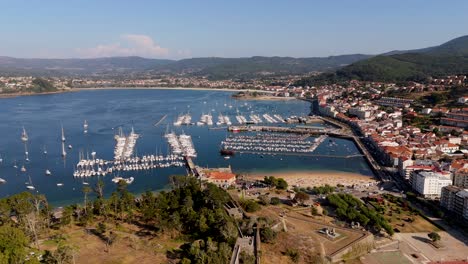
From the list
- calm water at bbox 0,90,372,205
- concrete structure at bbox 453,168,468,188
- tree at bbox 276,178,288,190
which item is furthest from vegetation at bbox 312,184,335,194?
concrete structure at bbox 453,168,468,188

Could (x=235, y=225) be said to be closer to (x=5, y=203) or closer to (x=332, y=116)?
(x=5, y=203)

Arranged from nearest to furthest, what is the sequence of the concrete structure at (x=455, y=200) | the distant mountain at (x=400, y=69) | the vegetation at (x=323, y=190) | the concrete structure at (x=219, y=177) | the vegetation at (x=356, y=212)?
the vegetation at (x=356, y=212), the concrete structure at (x=455, y=200), the vegetation at (x=323, y=190), the concrete structure at (x=219, y=177), the distant mountain at (x=400, y=69)

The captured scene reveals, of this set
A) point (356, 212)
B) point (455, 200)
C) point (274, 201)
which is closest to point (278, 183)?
point (274, 201)

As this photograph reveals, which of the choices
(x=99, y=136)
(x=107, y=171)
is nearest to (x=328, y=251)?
(x=107, y=171)

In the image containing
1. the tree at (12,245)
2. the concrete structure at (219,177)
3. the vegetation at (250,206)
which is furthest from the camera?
the concrete structure at (219,177)

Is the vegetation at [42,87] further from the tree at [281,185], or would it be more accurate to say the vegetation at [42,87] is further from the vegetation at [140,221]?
the tree at [281,185]

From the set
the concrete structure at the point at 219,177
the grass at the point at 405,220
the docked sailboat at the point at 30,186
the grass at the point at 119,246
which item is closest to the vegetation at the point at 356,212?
the grass at the point at 405,220

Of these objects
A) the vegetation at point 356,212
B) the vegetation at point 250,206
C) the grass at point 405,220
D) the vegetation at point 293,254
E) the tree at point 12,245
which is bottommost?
the grass at point 405,220
